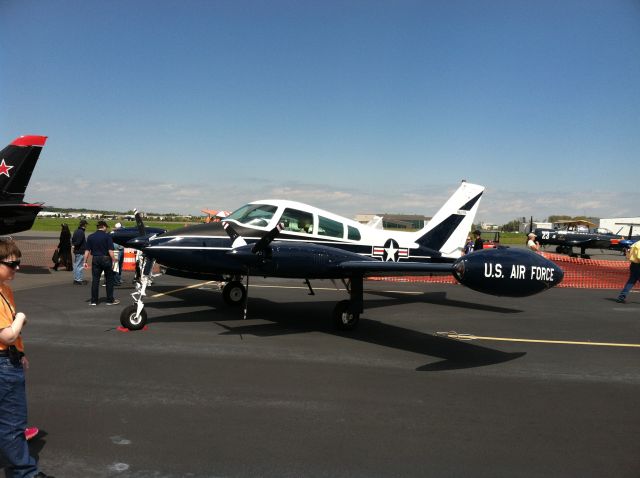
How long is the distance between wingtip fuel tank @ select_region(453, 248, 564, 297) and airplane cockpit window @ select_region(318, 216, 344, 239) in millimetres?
4043

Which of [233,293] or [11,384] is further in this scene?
[233,293]

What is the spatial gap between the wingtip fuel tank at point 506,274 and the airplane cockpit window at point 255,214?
4.41 meters

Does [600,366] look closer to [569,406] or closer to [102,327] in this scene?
[569,406]

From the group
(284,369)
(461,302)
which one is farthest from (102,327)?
(461,302)

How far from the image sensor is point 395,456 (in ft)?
13.4

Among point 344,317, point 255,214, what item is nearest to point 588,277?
point 344,317

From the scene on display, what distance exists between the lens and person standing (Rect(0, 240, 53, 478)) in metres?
3.11

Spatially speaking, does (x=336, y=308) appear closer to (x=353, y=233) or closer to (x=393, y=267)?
(x=393, y=267)

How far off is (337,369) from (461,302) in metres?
8.20

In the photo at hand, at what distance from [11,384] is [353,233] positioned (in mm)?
8452

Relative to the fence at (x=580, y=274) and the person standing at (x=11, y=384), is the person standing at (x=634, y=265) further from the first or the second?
the person standing at (x=11, y=384)

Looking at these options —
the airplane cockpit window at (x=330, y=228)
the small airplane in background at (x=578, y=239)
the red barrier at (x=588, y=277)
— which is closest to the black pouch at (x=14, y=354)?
the airplane cockpit window at (x=330, y=228)

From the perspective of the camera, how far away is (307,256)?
8.80 m

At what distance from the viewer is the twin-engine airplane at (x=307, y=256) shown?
22.5 ft
